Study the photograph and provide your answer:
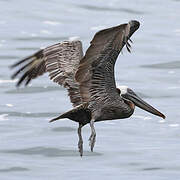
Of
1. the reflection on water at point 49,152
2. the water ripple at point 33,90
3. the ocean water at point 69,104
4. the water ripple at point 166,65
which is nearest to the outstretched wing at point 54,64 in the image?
the ocean water at point 69,104

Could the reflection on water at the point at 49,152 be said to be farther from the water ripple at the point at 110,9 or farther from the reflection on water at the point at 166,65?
the water ripple at the point at 110,9

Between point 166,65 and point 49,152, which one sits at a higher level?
point 49,152

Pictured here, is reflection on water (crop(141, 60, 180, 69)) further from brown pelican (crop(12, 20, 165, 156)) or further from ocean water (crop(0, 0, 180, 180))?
brown pelican (crop(12, 20, 165, 156))

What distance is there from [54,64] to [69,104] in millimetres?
4219

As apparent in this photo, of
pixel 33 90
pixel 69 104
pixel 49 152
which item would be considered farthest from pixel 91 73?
pixel 33 90

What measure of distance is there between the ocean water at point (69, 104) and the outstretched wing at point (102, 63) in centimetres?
149

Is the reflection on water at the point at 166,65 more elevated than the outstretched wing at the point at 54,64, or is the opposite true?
the outstretched wing at the point at 54,64

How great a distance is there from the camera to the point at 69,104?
15305mm

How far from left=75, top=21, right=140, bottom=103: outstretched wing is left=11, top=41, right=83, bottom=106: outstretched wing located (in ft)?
1.93

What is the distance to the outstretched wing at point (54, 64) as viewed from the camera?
11.0 m

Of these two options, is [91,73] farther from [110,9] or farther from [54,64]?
[110,9]

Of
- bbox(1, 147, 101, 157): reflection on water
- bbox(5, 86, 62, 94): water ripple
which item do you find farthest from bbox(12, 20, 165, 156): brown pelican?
bbox(5, 86, 62, 94): water ripple

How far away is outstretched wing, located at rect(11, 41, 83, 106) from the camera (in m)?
11.0

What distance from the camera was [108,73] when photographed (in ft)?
33.6
